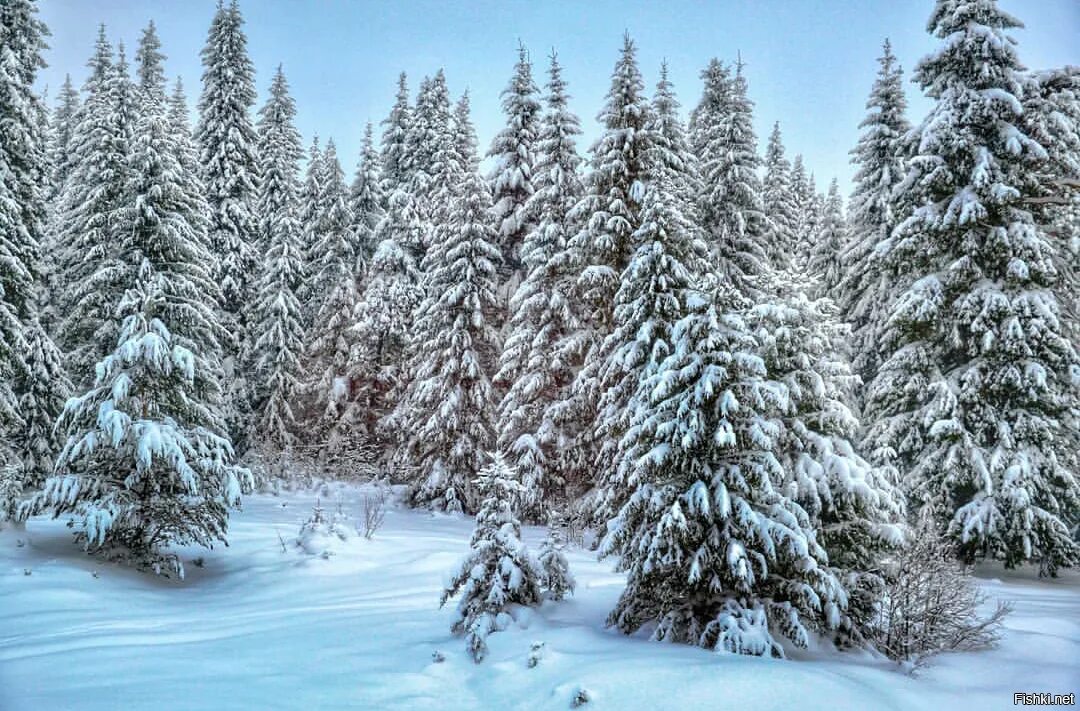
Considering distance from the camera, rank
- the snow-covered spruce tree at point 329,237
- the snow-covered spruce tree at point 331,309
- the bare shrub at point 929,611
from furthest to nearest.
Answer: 1. the snow-covered spruce tree at point 329,237
2. the snow-covered spruce tree at point 331,309
3. the bare shrub at point 929,611

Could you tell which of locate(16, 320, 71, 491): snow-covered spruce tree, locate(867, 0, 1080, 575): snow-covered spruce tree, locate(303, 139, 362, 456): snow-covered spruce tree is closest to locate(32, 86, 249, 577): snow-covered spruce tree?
locate(16, 320, 71, 491): snow-covered spruce tree

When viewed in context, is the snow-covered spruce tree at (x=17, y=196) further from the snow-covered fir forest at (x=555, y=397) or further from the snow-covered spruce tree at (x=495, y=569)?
the snow-covered spruce tree at (x=495, y=569)

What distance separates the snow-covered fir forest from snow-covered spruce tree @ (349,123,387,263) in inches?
7.9

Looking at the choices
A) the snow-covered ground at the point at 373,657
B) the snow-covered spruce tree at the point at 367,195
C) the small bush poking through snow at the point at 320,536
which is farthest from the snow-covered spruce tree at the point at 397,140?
the snow-covered ground at the point at 373,657

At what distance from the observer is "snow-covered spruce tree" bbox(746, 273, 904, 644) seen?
26.6ft

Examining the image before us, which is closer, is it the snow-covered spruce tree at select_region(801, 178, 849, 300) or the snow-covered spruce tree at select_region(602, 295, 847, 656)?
the snow-covered spruce tree at select_region(602, 295, 847, 656)

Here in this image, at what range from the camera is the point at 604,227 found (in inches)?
683

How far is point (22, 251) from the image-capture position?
1605 centimetres

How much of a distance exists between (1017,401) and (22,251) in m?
23.2

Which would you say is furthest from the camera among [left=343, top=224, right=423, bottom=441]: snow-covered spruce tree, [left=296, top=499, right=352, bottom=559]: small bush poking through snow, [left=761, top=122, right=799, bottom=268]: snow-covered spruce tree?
[left=761, top=122, right=799, bottom=268]: snow-covered spruce tree

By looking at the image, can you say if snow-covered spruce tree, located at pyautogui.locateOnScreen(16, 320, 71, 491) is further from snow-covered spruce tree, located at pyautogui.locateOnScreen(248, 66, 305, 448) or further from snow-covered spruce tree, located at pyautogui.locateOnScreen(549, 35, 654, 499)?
snow-covered spruce tree, located at pyautogui.locateOnScreen(549, 35, 654, 499)

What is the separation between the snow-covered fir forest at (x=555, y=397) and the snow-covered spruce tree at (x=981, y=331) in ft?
0.29

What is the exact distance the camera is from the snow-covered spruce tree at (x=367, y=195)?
3163 cm

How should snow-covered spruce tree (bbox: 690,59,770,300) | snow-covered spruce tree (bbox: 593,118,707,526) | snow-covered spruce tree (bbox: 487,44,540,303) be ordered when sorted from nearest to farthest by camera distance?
snow-covered spruce tree (bbox: 593,118,707,526) < snow-covered spruce tree (bbox: 690,59,770,300) < snow-covered spruce tree (bbox: 487,44,540,303)
